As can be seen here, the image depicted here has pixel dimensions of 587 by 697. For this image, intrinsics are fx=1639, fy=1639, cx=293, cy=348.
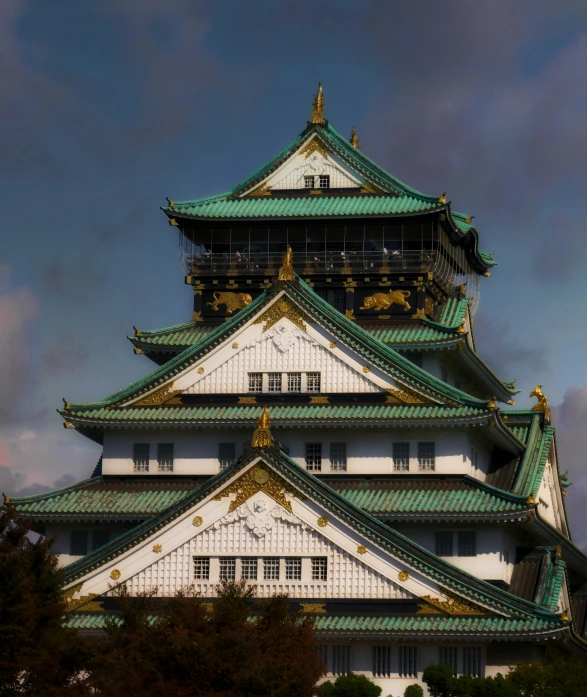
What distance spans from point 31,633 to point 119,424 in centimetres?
1557

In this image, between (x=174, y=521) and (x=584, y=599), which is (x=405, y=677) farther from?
(x=584, y=599)

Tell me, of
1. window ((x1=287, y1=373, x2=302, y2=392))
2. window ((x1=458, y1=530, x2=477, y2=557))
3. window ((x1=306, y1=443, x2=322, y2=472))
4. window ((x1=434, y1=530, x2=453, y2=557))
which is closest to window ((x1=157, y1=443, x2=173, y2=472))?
window ((x1=287, y1=373, x2=302, y2=392))

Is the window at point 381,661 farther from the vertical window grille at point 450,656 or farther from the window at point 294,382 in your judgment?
the window at point 294,382

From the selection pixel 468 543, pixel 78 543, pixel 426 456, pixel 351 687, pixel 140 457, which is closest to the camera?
pixel 351 687

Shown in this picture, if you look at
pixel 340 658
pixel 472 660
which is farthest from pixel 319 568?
pixel 472 660

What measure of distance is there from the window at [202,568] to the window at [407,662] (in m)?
7.27

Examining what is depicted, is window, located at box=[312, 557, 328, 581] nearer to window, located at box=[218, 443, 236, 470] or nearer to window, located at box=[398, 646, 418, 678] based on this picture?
window, located at box=[398, 646, 418, 678]

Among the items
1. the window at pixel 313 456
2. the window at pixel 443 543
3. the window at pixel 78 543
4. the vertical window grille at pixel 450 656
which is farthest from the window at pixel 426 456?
the window at pixel 78 543

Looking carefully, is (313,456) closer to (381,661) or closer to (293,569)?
(293,569)

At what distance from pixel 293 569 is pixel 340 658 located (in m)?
3.51

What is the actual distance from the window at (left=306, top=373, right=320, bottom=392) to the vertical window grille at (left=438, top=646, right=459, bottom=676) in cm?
1256

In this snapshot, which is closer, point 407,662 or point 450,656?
point 450,656

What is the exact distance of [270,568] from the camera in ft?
190

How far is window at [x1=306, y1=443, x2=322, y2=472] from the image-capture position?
64438mm
